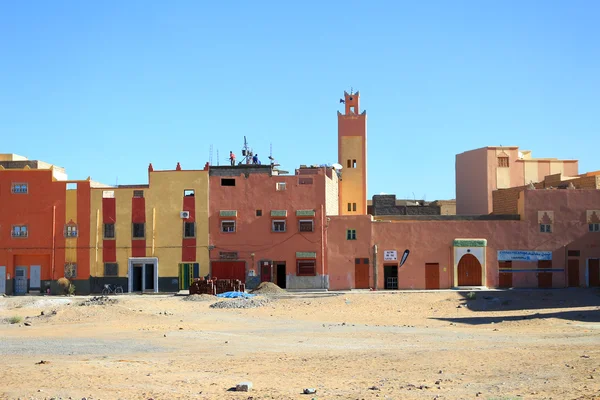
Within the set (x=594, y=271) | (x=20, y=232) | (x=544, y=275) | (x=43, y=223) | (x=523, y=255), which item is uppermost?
(x=43, y=223)

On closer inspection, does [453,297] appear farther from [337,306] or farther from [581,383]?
[581,383]

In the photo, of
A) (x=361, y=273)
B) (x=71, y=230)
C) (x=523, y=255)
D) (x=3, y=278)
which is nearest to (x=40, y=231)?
(x=71, y=230)

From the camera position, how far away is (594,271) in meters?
50.6

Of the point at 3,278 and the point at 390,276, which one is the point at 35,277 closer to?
the point at 3,278

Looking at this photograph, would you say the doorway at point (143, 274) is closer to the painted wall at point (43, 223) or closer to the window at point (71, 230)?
the painted wall at point (43, 223)

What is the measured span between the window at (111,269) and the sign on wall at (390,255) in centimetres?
1759

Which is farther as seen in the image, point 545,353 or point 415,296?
point 415,296

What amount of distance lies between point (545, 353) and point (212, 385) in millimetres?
9432

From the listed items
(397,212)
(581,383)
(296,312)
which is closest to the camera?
(581,383)

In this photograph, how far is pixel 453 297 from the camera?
44031 millimetres

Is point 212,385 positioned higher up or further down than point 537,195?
further down

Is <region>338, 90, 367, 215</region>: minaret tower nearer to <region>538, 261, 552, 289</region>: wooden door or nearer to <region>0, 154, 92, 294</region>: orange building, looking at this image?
<region>538, 261, 552, 289</region>: wooden door

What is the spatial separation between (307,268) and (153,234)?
10400mm

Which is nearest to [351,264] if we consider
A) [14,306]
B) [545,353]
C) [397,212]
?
[397,212]
